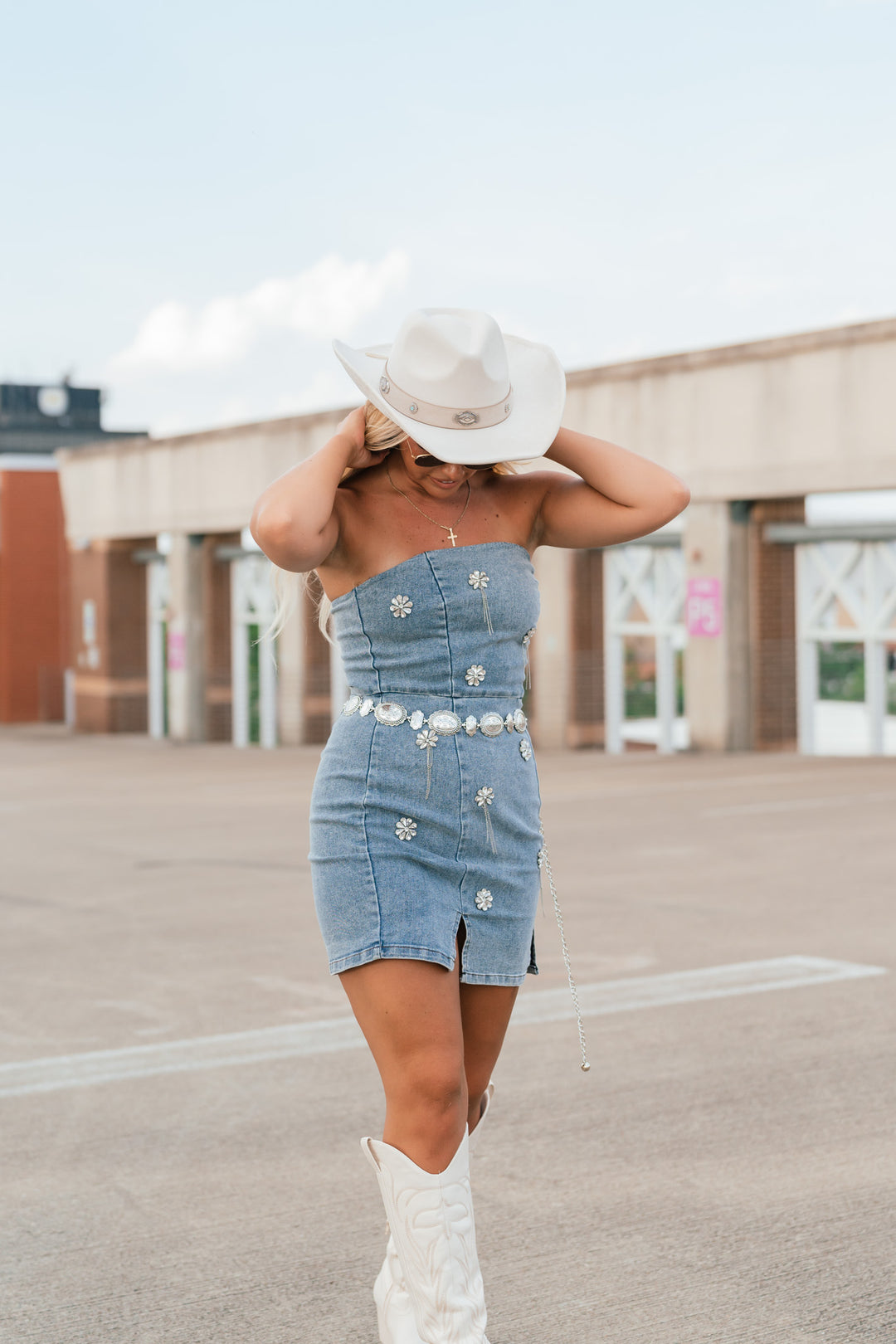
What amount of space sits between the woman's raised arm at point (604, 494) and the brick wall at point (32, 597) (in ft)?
113

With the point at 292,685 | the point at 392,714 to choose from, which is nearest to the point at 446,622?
the point at 392,714

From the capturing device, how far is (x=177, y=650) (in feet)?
97.5

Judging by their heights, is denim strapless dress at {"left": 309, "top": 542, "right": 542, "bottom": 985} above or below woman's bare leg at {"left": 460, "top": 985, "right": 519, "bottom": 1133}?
above

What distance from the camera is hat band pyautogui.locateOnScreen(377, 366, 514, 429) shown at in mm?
3002

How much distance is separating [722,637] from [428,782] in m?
18.2

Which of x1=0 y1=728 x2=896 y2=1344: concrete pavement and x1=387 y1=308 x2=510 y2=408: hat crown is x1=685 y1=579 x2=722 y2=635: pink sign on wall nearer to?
x1=0 y1=728 x2=896 y2=1344: concrete pavement

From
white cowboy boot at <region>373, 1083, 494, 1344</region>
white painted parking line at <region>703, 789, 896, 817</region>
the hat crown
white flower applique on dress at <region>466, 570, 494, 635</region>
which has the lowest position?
white painted parking line at <region>703, 789, 896, 817</region>

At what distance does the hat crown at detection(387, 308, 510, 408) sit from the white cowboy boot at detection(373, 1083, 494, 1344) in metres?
1.51

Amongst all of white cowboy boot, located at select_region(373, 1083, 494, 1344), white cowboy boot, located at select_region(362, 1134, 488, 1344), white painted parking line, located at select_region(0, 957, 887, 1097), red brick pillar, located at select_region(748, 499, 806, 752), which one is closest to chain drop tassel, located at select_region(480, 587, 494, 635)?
white cowboy boot, located at select_region(362, 1134, 488, 1344)

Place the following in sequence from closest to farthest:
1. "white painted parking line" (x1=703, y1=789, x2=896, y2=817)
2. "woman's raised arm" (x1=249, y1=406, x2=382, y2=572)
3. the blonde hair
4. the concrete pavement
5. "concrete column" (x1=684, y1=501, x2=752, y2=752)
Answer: "woman's raised arm" (x1=249, y1=406, x2=382, y2=572)
the blonde hair
the concrete pavement
"white painted parking line" (x1=703, y1=789, x2=896, y2=817)
"concrete column" (x1=684, y1=501, x2=752, y2=752)

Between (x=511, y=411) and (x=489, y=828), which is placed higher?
(x=511, y=411)

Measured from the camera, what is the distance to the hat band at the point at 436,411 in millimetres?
3002

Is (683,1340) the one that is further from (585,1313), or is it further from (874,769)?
(874,769)

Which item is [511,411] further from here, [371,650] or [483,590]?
[371,650]
